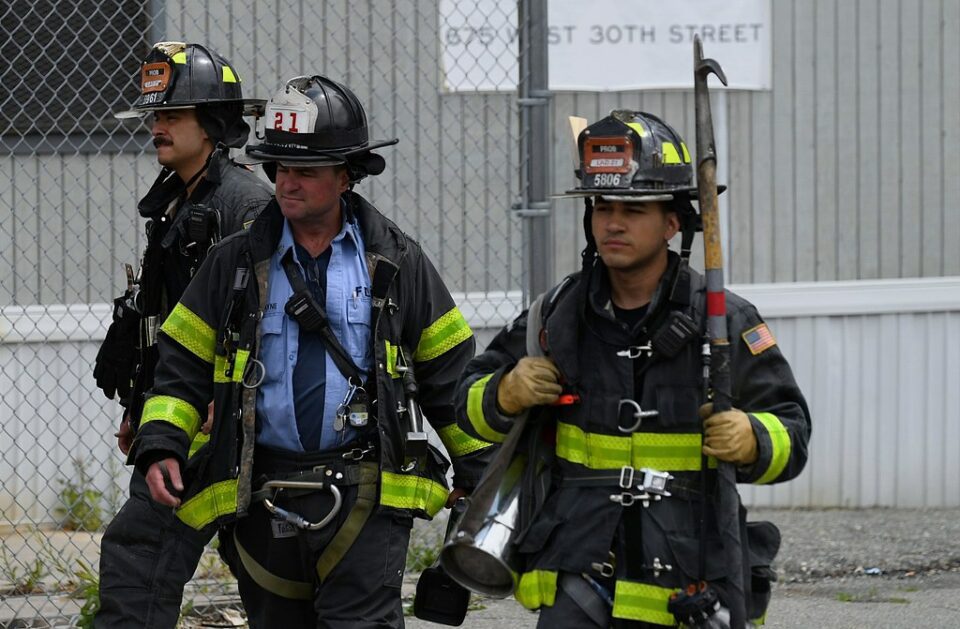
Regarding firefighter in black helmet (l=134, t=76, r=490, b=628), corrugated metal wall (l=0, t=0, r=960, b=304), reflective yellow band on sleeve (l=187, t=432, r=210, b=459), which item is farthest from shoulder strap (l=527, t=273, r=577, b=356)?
corrugated metal wall (l=0, t=0, r=960, b=304)

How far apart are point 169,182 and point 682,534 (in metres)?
2.43

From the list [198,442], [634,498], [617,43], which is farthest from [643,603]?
[617,43]

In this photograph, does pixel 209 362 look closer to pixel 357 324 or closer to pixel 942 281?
pixel 357 324

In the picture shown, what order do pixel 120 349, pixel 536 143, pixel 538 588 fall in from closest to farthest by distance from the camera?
pixel 538 588, pixel 120 349, pixel 536 143

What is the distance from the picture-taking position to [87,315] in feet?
24.8

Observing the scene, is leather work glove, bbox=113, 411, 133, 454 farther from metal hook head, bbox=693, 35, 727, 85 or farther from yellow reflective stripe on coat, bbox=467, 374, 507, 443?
metal hook head, bbox=693, 35, 727, 85

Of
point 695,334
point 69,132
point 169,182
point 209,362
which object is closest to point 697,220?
point 695,334

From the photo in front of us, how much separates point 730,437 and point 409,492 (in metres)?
1.22

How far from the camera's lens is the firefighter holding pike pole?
3.71 metres

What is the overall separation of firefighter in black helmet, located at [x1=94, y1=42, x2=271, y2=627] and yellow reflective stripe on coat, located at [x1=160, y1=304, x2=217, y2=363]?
17.8 inches

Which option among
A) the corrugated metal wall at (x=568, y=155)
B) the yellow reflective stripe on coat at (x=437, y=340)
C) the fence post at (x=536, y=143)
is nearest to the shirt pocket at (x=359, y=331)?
the yellow reflective stripe on coat at (x=437, y=340)

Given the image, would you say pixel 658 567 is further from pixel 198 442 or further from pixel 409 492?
pixel 198 442

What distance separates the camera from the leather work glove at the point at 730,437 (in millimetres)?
3570

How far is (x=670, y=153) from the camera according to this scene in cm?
387
